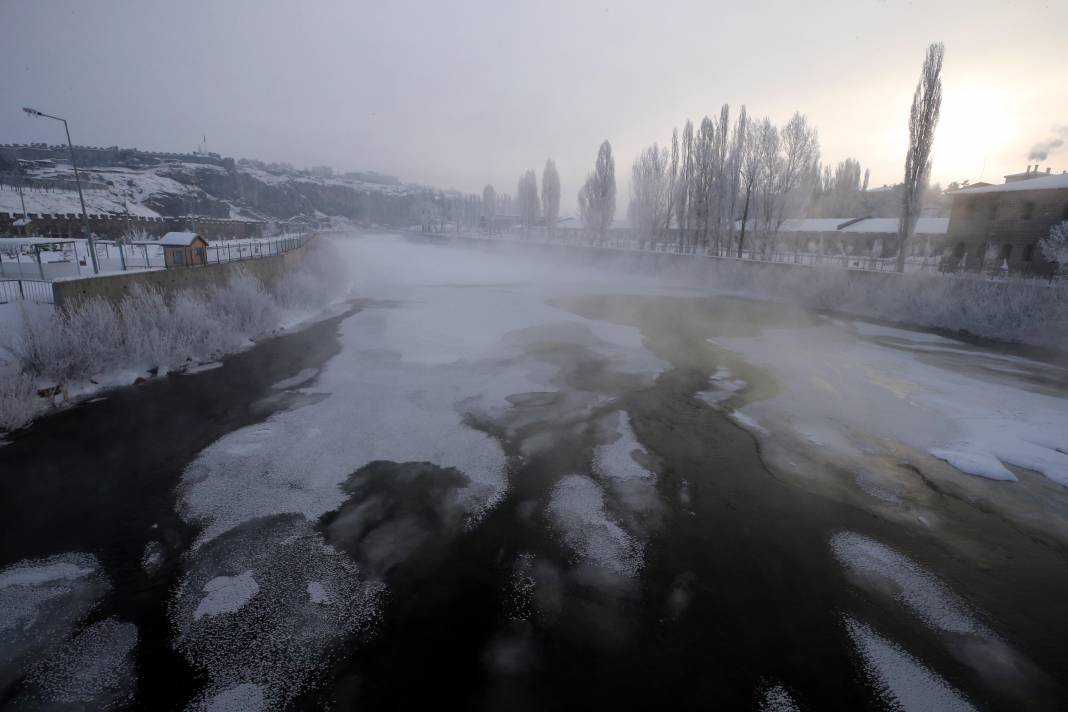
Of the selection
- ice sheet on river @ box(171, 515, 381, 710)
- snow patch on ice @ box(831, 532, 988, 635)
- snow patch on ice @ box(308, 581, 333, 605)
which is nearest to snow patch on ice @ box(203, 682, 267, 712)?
ice sheet on river @ box(171, 515, 381, 710)

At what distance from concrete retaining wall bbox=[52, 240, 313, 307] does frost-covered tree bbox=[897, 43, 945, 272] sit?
3185 centimetres

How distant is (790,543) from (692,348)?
11.1 meters

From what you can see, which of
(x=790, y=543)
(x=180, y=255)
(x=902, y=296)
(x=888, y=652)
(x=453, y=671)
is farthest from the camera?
(x=902, y=296)

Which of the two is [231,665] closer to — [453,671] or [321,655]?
[321,655]

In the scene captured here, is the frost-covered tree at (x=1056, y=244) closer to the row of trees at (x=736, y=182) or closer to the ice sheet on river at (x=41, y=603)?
the row of trees at (x=736, y=182)

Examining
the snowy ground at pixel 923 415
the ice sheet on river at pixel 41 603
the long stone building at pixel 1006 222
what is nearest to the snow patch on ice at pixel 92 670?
the ice sheet on river at pixel 41 603

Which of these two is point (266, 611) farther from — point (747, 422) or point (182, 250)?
point (182, 250)

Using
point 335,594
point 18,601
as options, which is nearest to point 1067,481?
point 335,594

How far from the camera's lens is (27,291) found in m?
13.8

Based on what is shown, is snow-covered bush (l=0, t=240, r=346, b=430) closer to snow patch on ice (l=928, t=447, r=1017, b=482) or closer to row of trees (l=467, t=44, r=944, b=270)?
snow patch on ice (l=928, t=447, r=1017, b=482)

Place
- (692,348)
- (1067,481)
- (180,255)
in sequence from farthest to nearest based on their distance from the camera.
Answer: (180,255), (692,348), (1067,481)

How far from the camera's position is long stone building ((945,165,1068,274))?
2688 centimetres

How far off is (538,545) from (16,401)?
11457mm

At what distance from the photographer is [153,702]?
13.9 ft
